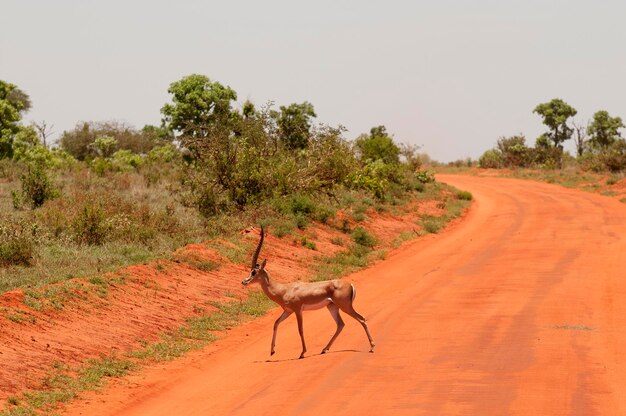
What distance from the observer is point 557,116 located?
72000 mm

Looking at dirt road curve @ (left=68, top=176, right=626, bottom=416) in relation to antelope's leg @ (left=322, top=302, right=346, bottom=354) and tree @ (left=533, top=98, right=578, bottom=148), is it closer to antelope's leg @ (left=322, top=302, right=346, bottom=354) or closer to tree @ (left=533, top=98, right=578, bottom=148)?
antelope's leg @ (left=322, top=302, right=346, bottom=354)

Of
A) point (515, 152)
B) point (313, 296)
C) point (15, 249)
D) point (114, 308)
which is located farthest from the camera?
point (515, 152)

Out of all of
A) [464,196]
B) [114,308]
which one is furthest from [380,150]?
[114,308]

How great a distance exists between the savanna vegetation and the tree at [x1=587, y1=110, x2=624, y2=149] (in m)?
31.4

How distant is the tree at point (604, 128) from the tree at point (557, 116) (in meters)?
1.88

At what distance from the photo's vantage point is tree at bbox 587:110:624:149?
238ft

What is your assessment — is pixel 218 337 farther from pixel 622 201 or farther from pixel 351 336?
pixel 622 201

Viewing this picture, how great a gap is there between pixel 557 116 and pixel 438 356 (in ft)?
203

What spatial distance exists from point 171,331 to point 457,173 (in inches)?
2139

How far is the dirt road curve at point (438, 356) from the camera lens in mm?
11234

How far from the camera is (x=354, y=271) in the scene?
77.0 ft

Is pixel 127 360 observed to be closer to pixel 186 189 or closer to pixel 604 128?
pixel 186 189

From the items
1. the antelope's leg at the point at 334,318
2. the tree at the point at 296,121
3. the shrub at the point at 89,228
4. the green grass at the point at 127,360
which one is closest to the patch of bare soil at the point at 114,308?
the green grass at the point at 127,360

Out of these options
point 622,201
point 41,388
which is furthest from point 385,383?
point 622,201
